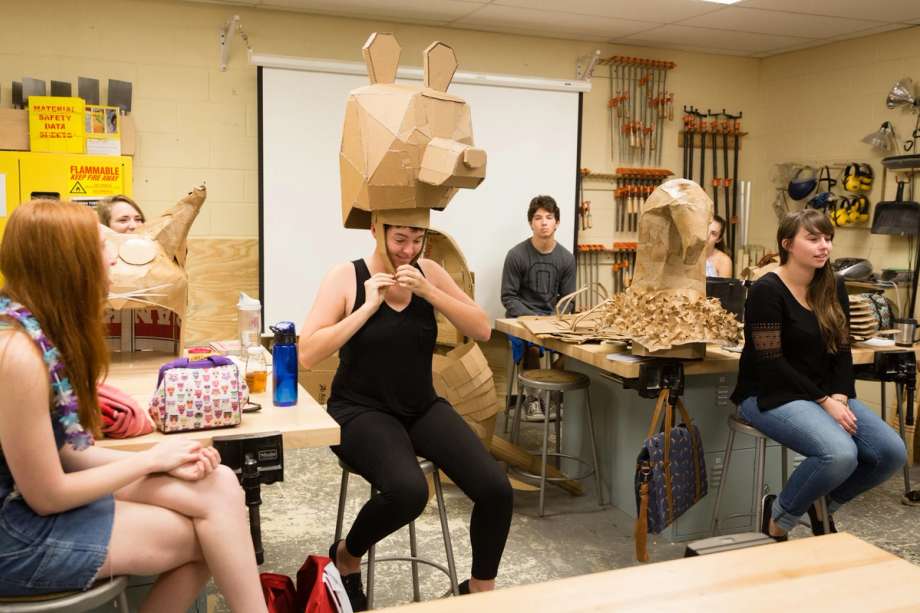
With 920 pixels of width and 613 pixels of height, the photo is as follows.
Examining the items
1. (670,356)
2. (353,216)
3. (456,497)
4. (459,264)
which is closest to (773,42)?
(459,264)

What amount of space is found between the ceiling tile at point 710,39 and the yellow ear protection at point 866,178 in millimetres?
1081

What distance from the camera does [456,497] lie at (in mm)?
3734

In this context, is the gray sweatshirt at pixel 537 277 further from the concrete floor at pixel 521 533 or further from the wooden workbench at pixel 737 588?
the wooden workbench at pixel 737 588

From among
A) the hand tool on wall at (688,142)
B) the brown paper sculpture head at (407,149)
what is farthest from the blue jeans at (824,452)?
the hand tool on wall at (688,142)

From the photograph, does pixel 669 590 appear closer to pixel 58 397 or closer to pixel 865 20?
pixel 58 397

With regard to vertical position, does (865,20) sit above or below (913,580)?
above

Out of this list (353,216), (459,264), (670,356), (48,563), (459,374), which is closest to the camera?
(48,563)

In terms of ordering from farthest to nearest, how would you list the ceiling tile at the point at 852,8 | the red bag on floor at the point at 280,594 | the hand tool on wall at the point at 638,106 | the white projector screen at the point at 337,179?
the hand tool on wall at the point at 638,106, the white projector screen at the point at 337,179, the ceiling tile at the point at 852,8, the red bag on floor at the point at 280,594

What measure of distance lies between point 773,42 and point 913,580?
17.0ft

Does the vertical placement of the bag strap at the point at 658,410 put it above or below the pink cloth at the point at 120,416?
below

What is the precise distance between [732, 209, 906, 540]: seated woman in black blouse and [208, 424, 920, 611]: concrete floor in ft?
1.86

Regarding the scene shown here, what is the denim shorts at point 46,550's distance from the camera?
1410 mm

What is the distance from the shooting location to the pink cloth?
1.78 metres

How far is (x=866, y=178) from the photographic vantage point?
17.7ft
